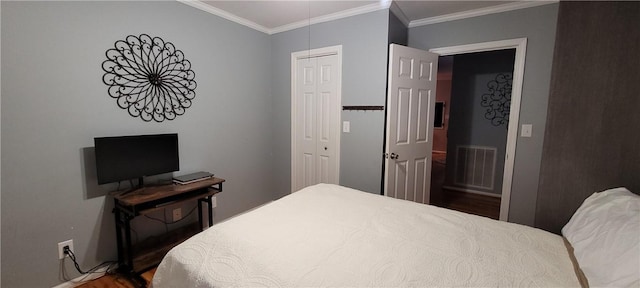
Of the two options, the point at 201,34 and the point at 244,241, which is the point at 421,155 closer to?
the point at 244,241

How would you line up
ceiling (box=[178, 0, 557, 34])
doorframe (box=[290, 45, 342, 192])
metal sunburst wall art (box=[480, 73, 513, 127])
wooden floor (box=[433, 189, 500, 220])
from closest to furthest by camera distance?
ceiling (box=[178, 0, 557, 34]) → doorframe (box=[290, 45, 342, 192]) → wooden floor (box=[433, 189, 500, 220]) → metal sunburst wall art (box=[480, 73, 513, 127])

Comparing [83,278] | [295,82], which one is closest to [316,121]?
[295,82]

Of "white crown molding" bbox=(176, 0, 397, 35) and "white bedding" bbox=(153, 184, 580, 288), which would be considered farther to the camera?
"white crown molding" bbox=(176, 0, 397, 35)

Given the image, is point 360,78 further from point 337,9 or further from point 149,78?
point 149,78

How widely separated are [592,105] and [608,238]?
1.51ft

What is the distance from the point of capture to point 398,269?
0.93m

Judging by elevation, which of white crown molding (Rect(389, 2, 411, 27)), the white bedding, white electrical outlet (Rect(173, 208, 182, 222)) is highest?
white crown molding (Rect(389, 2, 411, 27))

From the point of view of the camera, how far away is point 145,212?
1.70 metres

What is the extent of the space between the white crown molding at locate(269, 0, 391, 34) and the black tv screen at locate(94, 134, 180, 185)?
1.63 m

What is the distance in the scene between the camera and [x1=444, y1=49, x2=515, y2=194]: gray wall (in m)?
3.47

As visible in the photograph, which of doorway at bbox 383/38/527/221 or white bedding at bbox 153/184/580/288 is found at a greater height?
doorway at bbox 383/38/527/221

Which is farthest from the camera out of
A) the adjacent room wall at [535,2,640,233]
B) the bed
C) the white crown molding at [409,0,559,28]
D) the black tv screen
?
the white crown molding at [409,0,559,28]

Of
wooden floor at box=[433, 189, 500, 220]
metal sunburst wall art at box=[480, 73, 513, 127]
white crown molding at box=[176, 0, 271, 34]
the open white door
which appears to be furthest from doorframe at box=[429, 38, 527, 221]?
white crown molding at box=[176, 0, 271, 34]

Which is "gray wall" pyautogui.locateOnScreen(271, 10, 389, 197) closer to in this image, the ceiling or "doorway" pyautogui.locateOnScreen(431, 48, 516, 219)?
the ceiling
